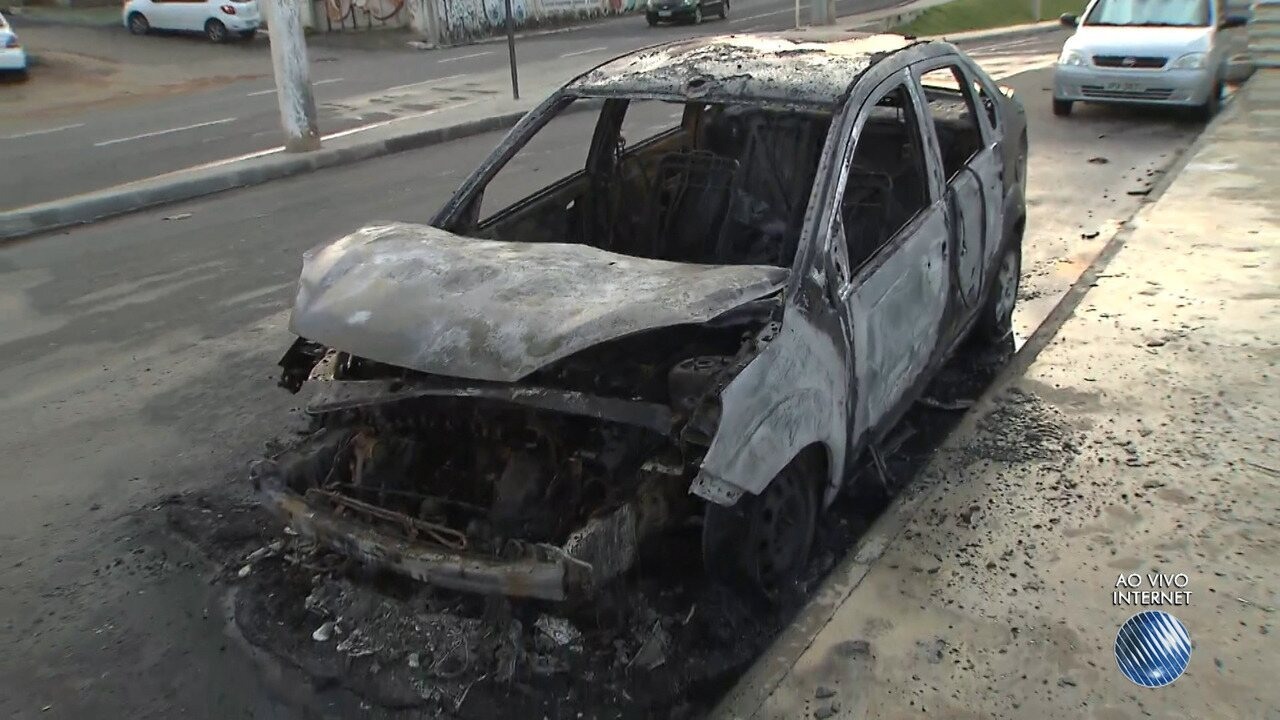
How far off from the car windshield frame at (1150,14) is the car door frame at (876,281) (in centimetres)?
966

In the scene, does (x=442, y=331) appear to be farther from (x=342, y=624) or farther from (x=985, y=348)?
(x=985, y=348)

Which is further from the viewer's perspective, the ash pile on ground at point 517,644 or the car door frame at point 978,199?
the car door frame at point 978,199

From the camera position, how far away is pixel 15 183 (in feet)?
37.7

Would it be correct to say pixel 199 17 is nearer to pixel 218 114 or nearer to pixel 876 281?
pixel 218 114

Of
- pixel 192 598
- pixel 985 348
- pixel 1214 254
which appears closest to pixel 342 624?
pixel 192 598

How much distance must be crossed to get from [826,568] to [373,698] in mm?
1716

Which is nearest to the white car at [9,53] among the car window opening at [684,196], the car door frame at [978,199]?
the car window opening at [684,196]

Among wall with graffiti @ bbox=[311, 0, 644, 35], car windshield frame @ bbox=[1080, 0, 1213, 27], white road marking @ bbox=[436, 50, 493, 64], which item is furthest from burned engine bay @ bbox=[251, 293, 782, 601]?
wall with graffiti @ bbox=[311, 0, 644, 35]

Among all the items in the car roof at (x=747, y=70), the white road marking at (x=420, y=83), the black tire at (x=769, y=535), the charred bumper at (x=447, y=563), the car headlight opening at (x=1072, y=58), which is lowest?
the black tire at (x=769, y=535)

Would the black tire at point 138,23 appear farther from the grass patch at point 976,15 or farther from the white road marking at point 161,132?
the grass patch at point 976,15

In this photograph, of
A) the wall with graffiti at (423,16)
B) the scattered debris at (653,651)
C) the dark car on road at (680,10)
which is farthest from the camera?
the dark car on road at (680,10)

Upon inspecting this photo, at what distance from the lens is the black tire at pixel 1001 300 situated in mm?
5300

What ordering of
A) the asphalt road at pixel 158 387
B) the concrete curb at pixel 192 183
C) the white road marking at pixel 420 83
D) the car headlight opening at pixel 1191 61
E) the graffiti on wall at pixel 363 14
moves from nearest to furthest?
the asphalt road at pixel 158 387 → the concrete curb at pixel 192 183 → the car headlight opening at pixel 1191 61 → the white road marking at pixel 420 83 → the graffiti on wall at pixel 363 14

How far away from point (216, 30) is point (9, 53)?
713 centimetres
